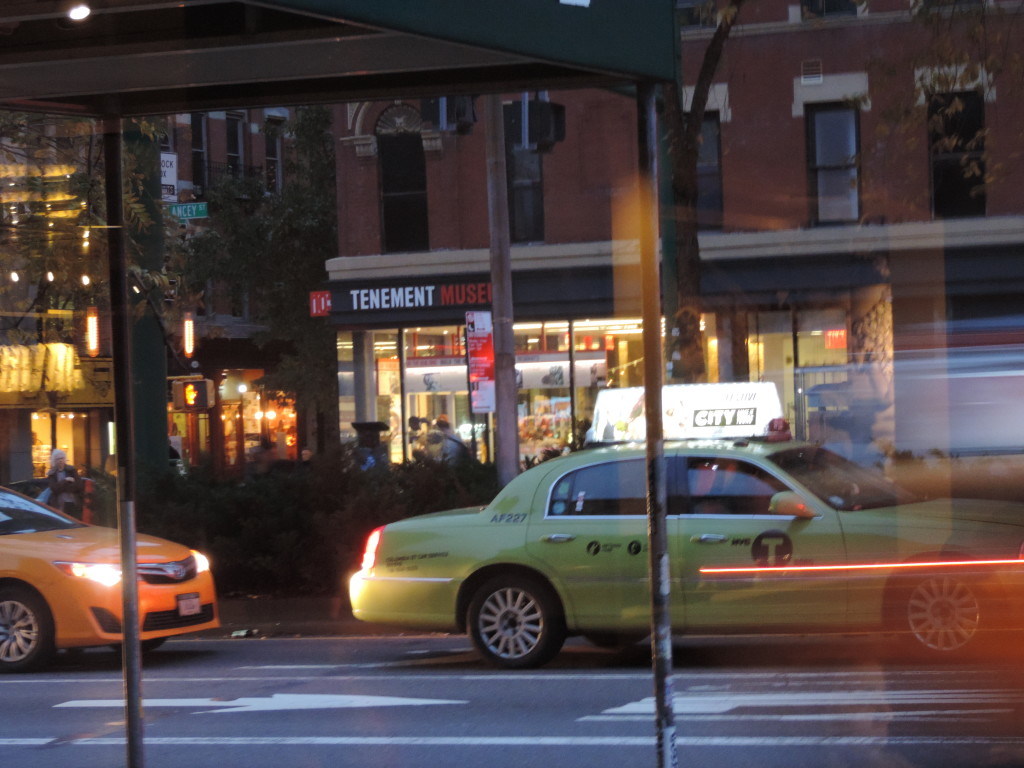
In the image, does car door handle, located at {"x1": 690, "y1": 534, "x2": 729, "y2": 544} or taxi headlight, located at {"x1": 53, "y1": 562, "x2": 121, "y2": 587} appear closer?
car door handle, located at {"x1": 690, "y1": 534, "x2": 729, "y2": 544}

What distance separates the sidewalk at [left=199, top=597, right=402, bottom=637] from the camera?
41.3 feet

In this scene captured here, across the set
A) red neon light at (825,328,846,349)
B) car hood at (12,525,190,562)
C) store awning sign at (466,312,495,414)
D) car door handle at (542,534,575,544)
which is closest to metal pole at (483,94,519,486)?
store awning sign at (466,312,495,414)

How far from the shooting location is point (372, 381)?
84.6 feet

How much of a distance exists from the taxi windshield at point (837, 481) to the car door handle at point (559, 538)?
155cm

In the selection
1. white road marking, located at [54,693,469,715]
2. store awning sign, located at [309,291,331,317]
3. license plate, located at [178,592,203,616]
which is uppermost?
store awning sign, located at [309,291,331,317]

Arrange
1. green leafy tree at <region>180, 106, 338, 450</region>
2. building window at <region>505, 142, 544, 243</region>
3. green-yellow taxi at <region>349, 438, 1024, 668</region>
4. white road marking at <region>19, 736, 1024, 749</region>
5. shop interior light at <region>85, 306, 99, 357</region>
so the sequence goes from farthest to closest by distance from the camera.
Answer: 1. green leafy tree at <region>180, 106, 338, 450</region>
2. building window at <region>505, 142, 544, 243</region>
3. shop interior light at <region>85, 306, 99, 357</region>
4. green-yellow taxi at <region>349, 438, 1024, 668</region>
5. white road marking at <region>19, 736, 1024, 749</region>

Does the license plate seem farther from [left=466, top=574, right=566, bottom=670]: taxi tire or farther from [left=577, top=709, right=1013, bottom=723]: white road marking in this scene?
[left=577, top=709, right=1013, bottom=723]: white road marking

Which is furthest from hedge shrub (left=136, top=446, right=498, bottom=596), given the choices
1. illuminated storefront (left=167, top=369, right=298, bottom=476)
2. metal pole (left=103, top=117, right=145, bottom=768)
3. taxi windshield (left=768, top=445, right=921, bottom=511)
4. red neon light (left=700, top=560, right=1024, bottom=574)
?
illuminated storefront (left=167, top=369, right=298, bottom=476)

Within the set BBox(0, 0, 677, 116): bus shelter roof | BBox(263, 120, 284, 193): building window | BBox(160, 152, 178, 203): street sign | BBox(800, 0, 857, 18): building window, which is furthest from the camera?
BBox(263, 120, 284, 193): building window

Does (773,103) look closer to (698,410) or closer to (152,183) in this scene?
(152,183)

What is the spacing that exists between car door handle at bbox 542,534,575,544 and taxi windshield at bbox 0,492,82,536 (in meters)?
4.58

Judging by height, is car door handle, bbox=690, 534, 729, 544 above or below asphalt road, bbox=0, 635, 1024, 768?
above

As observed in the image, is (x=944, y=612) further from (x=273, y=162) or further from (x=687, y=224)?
(x=273, y=162)

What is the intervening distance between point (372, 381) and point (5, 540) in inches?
593
